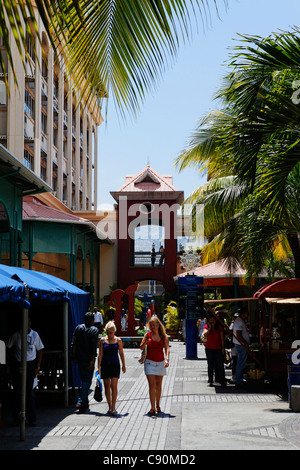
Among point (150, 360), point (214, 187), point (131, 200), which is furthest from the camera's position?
point (131, 200)

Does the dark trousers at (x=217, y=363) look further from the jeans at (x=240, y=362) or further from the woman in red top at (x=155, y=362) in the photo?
the woman in red top at (x=155, y=362)

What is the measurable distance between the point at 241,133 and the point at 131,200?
34256 millimetres

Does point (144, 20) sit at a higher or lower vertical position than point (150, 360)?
higher

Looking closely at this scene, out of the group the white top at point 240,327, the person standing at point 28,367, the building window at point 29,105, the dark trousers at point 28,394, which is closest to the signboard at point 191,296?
the white top at point 240,327

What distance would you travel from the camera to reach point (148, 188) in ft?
144

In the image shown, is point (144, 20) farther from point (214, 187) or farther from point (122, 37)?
point (214, 187)

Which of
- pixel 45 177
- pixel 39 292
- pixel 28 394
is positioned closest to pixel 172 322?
pixel 45 177

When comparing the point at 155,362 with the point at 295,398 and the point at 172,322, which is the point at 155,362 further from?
the point at 172,322

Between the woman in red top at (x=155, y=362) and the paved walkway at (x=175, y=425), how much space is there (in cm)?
33

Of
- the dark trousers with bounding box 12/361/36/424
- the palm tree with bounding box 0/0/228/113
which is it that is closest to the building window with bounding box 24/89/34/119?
the dark trousers with bounding box 12/361/36/424

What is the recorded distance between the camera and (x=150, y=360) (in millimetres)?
11102

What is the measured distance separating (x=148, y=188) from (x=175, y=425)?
34705 mm

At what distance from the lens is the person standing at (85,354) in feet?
37.6
